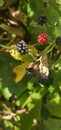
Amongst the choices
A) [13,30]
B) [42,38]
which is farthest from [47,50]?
[13,30]

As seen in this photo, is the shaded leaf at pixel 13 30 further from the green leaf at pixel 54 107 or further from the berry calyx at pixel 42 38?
the green leaf at pixel 54 107

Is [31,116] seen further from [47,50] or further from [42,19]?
[42,19]

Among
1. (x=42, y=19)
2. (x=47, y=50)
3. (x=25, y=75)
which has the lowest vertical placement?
(x=25, y=75)

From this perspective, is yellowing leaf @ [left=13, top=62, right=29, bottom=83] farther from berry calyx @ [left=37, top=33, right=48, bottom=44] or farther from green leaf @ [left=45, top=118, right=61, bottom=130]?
green leaf @ [left=45, top=118, right=61, bottom=130]

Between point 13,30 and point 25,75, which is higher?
point 13,30

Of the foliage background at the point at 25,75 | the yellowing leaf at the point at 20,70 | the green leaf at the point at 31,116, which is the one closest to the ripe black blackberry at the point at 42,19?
the foliage background at the point at 25,75

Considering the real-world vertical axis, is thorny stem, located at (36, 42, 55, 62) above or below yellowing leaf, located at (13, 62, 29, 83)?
above

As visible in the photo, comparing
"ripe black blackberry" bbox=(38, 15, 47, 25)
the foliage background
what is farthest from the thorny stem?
"ripe black blackberry" bbox=(38, 15, 47, 25)

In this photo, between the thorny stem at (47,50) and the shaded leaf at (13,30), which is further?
the shaded leaf at (13,30)
